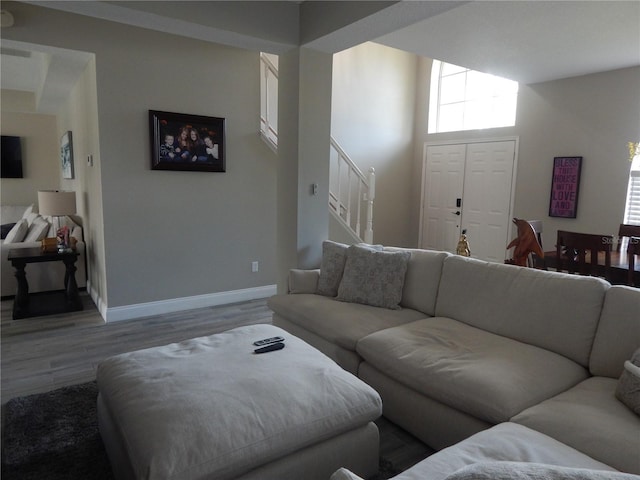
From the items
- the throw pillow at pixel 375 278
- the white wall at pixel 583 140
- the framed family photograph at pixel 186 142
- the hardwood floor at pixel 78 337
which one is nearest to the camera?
the hardwood floor at pixel 78 337

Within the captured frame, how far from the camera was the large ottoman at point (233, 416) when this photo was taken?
1.37m

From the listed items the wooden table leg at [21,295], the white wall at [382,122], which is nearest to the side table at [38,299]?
the wooden table leg at [21,295]

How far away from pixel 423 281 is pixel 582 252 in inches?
50.4

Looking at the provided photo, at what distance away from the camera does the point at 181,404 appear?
152 cm

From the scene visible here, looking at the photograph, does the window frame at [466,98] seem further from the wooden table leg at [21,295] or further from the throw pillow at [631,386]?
the wooden table leg at [21,295]

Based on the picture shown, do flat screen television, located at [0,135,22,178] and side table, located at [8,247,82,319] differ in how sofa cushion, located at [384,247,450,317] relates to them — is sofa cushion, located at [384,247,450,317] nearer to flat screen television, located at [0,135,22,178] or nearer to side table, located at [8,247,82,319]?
side table, located at [8,247,82,319]

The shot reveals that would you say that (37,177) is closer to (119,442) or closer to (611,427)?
(119,442)

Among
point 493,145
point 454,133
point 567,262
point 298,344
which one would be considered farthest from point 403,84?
point 298,344

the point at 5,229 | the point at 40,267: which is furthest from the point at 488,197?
the point at 5,229

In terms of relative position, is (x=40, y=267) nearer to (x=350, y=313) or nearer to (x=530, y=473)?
(x=350, y=313)

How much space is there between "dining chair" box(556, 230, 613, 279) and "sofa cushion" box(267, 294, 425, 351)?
1.35 meters

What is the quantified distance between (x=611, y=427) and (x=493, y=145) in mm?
5087

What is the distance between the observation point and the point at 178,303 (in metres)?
4.19

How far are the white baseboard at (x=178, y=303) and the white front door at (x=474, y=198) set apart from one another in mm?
3203
